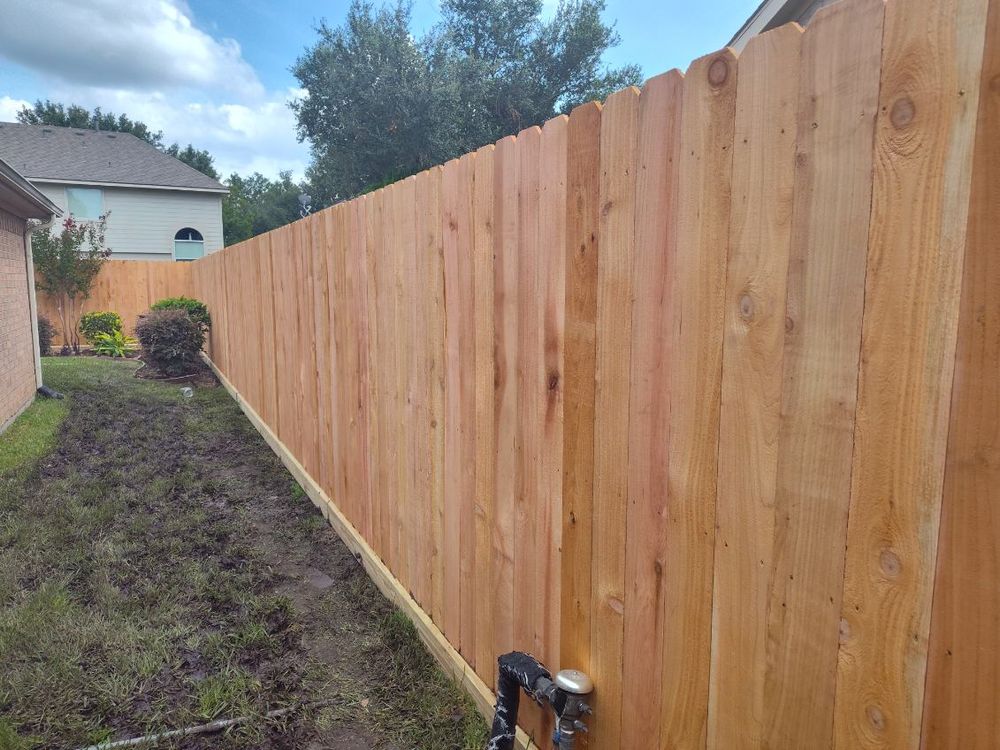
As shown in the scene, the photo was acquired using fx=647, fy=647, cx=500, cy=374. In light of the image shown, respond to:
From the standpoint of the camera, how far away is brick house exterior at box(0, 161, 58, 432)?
7.04 metres

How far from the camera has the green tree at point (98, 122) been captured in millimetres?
38719

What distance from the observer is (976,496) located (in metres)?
0.92

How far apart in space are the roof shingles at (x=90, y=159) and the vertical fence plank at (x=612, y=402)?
25.4 meters

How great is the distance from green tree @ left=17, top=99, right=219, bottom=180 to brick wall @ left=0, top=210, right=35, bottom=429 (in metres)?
31.9

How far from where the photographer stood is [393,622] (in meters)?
3.11

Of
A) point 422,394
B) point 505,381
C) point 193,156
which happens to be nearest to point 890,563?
point 505,381

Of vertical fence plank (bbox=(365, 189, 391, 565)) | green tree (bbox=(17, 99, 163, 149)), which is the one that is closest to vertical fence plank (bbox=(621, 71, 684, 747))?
vertical fence plank (bbox=(365, 189, 391, 565))

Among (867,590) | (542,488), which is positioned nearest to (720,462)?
(867,590)

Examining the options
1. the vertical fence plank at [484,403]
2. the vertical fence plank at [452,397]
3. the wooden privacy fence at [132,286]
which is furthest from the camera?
the wooden privacy fence at [132,286]

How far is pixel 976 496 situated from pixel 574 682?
116cm

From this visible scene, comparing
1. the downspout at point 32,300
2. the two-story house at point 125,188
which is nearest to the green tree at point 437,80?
the two-story house at point 125,188

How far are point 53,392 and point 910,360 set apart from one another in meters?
10.3

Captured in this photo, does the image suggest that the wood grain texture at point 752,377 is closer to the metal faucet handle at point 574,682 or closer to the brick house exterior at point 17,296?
the metal faucet handle at point 574,682

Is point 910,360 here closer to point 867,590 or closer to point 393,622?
point 867,590
